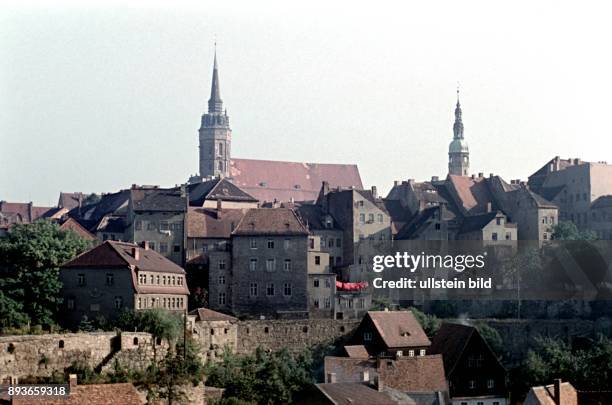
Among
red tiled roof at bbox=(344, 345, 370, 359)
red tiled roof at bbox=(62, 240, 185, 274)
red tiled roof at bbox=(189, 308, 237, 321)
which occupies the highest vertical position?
red tiled roof at bbox=(62, 240, 185, 274)

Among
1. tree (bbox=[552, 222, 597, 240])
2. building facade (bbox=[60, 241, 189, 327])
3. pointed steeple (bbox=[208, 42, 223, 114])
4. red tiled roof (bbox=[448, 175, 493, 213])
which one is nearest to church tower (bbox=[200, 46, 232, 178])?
pointed steeple (bbox=[208, 42, 223, 114])

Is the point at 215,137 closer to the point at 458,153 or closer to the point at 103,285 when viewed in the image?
the point at 458,153

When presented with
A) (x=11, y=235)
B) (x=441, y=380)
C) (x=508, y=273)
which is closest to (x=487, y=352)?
(x=441, y=380)

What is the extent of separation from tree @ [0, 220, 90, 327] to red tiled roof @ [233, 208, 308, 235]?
12905mm

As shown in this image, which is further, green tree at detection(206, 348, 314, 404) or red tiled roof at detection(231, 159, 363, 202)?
red tiled roof at detection(231, 159, 363, 202)

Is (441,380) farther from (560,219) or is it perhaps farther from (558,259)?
(560,219)

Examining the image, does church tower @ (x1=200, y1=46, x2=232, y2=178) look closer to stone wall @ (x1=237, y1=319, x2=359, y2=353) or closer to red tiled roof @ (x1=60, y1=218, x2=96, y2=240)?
red tiled roof @ (x1=60, y1=218, x2=96, y2=240)

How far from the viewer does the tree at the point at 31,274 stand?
72.2 meters

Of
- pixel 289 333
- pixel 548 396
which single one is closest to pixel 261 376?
pixel 289 333

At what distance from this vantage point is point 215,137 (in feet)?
626

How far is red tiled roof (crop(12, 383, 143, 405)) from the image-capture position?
167 feet

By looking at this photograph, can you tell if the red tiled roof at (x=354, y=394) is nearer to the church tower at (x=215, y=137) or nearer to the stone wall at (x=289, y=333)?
the stone wall at (x=289, y=333)

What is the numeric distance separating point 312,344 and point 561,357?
612 inches

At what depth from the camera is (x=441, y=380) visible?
233 ft
